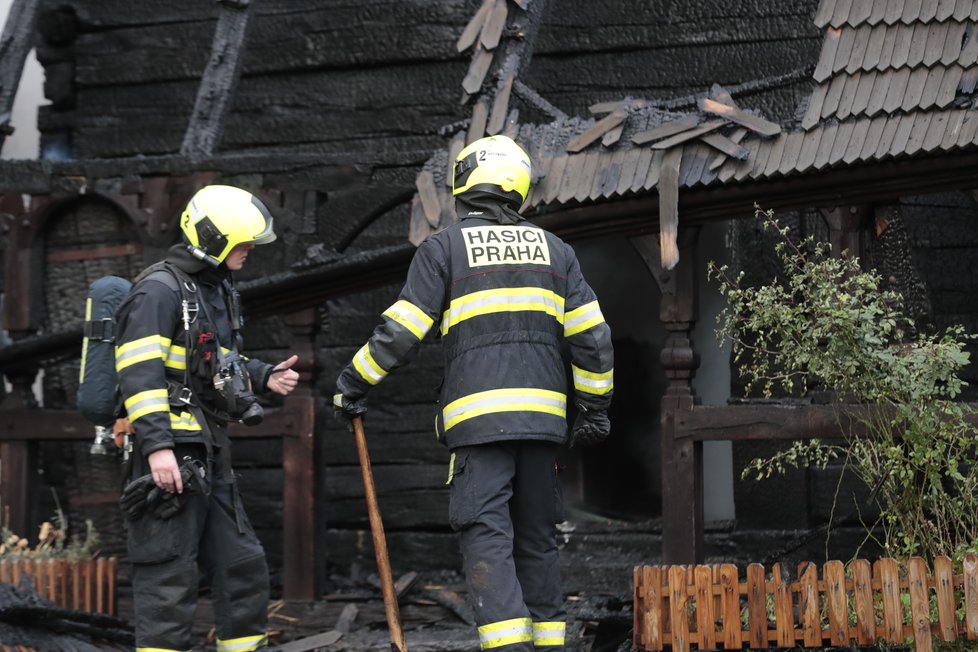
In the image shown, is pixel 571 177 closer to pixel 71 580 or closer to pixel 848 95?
pixel 848 95

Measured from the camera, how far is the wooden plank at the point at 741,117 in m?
6.97

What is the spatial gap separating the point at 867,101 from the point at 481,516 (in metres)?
2.80

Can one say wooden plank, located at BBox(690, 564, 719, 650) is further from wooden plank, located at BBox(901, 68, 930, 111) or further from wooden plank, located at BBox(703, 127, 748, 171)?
wooden plank, located at BBox(901, 68, 930, 111)

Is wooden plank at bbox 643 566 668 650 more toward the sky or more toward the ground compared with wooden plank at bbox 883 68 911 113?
more toward the ground

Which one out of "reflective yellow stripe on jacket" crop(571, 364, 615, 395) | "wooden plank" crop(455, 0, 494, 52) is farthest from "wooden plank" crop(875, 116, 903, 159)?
"wooden plank" crop(455, 0, 494, 52)

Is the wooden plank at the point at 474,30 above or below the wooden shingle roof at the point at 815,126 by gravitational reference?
above

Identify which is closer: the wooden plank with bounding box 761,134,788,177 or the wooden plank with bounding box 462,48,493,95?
the wooden plank with bounding box 761,134,788,177

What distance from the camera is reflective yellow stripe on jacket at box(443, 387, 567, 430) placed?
18.7 ft

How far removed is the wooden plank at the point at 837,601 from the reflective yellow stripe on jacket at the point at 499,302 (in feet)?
5.04

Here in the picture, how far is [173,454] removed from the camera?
595cm

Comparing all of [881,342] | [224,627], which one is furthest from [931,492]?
[224,627]

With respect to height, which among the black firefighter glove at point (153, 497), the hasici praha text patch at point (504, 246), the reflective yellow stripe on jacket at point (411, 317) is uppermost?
the hasici praha text patch at point (504, 246)

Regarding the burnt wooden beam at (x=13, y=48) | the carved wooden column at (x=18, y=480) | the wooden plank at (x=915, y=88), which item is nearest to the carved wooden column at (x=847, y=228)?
the wooden plank at (x=915, y=88)

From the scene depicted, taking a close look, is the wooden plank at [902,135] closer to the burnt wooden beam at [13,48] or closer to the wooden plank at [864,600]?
the wooden plank at [864,600]
